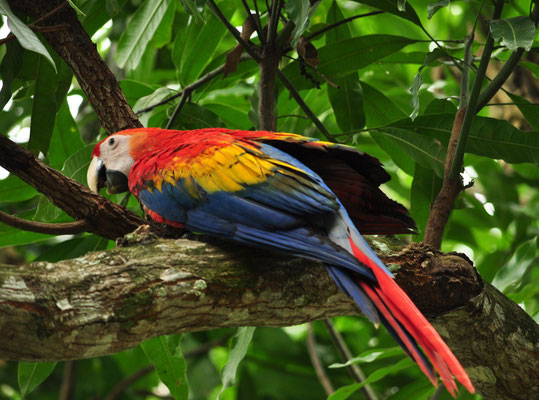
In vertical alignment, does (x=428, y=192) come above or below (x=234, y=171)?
below

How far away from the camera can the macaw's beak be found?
223 cm

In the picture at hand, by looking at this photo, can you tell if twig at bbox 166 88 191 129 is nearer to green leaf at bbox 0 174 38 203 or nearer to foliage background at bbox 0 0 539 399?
foliage background at bbox 0 0 539 399

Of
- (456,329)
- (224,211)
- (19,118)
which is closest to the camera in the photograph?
(224,211)

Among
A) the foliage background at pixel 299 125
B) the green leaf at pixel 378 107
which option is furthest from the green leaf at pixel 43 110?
the green leaf at pixel 378 107

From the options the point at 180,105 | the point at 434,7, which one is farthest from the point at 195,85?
the point at 434,7

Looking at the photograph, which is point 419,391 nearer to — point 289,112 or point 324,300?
point 324,300

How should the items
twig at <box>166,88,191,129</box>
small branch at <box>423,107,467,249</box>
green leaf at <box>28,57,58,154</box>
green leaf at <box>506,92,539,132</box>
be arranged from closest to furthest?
1. small branch at <box>423,107,467,249</box>
2. green leaf at <box>28,57,58,154</box>
3. green leaf at <box>506,92,539,132</box>
4. twig at <box>166,88,191,129</box>

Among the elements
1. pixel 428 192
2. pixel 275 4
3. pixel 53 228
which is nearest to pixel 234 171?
pixel 53 228

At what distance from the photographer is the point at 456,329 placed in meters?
1.86

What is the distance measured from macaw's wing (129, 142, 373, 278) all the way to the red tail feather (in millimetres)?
44

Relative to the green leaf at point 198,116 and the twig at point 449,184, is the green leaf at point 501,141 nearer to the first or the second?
the twig at point 449,184

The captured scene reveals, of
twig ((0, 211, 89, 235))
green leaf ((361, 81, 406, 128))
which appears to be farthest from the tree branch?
green leaf ((361, 81, 406, 128))

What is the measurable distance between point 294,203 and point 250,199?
0.13 meters

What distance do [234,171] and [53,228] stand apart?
56cm
